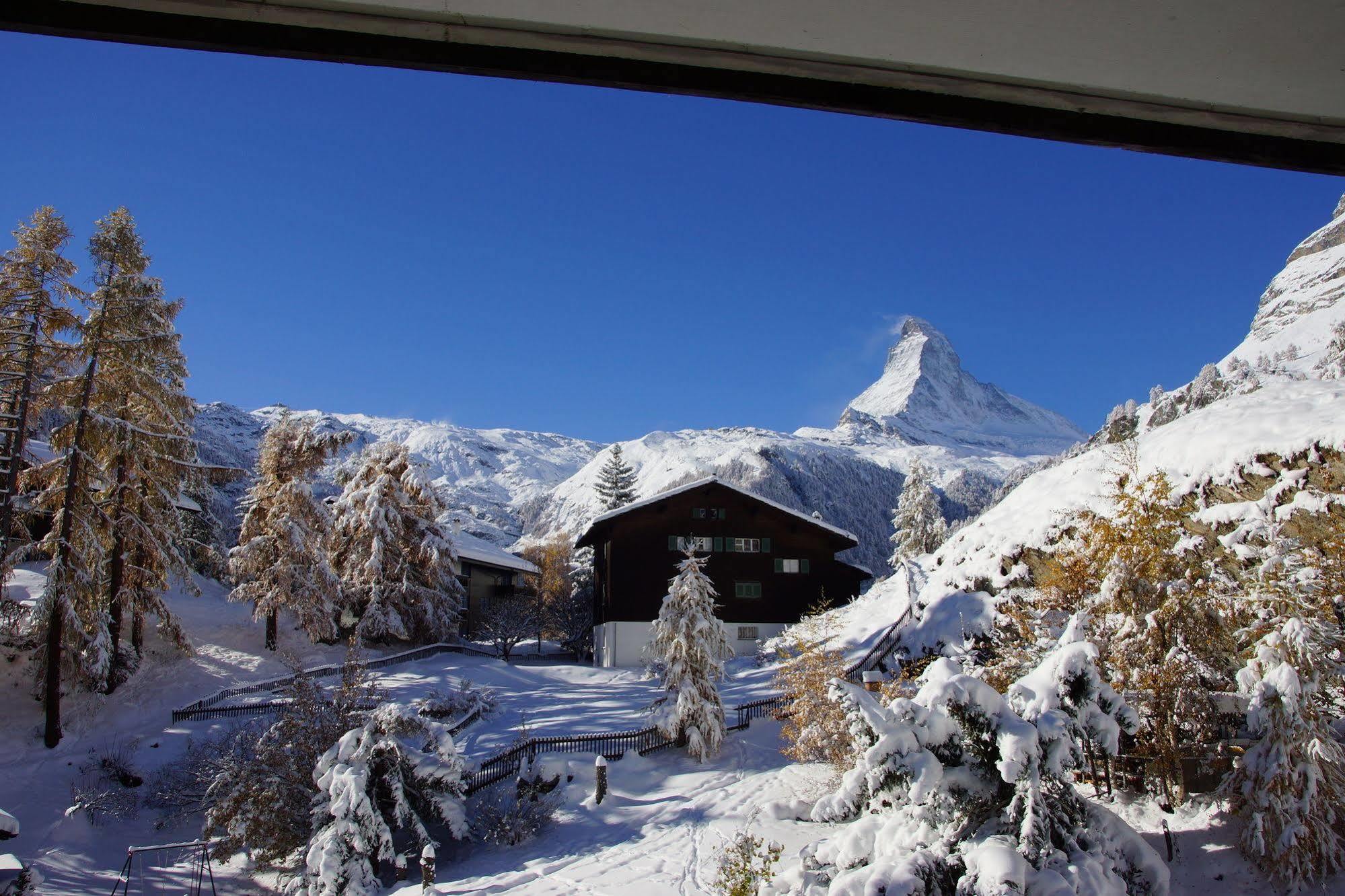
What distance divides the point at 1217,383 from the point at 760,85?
93.8m

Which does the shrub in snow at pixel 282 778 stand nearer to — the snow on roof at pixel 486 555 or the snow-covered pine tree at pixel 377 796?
the snow-covered pine tree at pixel 377 796

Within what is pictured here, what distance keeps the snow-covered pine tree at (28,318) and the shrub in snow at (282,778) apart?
36.8 ft

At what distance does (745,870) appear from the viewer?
39.2ft

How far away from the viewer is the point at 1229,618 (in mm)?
13281

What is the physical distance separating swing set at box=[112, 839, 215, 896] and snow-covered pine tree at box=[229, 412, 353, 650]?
54.3ft

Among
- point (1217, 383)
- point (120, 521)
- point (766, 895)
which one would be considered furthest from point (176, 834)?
point (1217, 383)

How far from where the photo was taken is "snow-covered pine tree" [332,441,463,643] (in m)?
38.4

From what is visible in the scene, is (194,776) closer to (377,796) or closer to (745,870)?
(377,796)

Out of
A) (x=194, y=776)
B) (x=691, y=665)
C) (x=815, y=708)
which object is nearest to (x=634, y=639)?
(x=691, y=665)

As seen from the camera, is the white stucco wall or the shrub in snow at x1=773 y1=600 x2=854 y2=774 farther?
the white stucco wall

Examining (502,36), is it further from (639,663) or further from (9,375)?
(639,663)

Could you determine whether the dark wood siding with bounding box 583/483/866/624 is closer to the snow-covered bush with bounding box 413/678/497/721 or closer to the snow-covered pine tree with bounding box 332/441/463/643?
the snow-covered pine tree with bounding box 332/441/463/643

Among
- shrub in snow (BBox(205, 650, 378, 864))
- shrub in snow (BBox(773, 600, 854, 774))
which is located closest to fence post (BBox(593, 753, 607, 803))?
shrub in snow (BBox(773, 600, 854, 774))

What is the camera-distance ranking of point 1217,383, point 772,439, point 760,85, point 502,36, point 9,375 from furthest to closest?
point 772,439
point 1217,383
point 9,375
point 760,85
point 502,36
